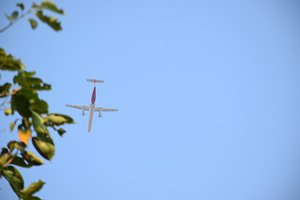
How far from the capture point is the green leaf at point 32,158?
418 cm

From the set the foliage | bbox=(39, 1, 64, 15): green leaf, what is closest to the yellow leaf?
the foliage

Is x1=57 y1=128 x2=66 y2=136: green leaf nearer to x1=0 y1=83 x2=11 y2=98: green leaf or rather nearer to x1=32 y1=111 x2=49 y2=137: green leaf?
x1=32 y1=111 x2=49 y2=137: green leaf

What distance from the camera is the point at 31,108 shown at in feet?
12.2

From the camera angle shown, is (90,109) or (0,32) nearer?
(0,32)

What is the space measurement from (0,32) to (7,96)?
2.50 feet

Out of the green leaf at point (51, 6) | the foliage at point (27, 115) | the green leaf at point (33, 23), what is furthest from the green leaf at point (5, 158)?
the green leaf at point (51, 6)

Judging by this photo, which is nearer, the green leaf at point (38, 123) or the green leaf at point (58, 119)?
the green leaf at point (38, 123)

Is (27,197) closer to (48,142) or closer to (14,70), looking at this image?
(48,142)

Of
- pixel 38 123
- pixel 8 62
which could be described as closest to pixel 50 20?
pixel 8 62

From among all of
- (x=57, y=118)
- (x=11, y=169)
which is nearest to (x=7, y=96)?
(x=57, y=118)

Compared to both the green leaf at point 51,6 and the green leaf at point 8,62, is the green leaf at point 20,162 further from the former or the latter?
the green leaf at point 51,6

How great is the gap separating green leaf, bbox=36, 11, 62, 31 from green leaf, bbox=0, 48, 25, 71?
513mm

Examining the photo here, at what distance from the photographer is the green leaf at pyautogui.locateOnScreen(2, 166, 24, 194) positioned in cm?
401

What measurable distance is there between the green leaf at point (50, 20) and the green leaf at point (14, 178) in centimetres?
163
